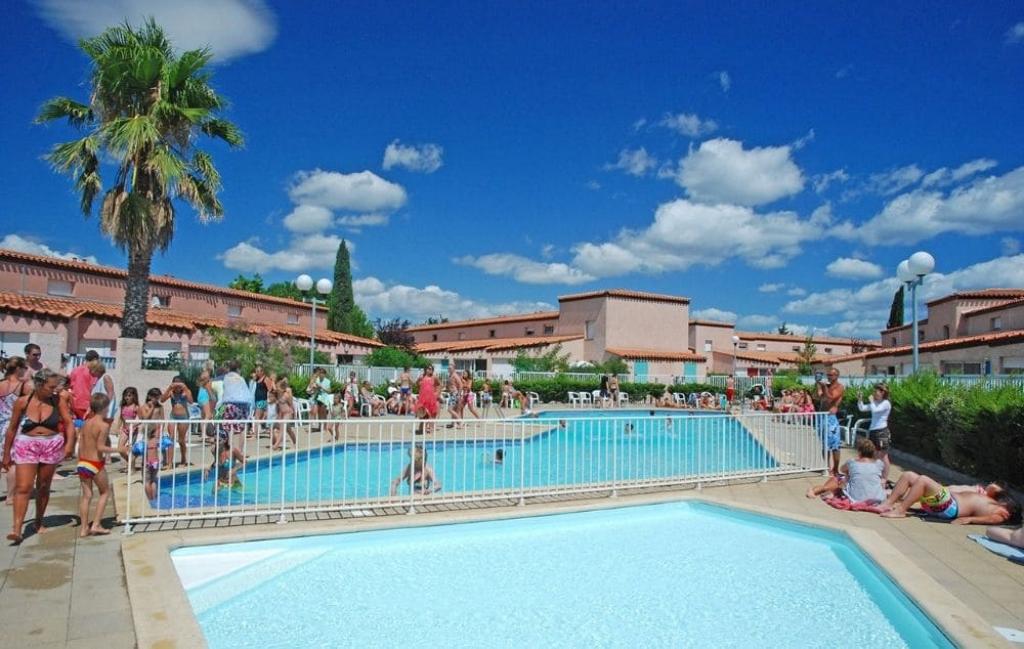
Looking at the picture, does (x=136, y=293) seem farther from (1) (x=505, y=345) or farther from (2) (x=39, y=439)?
(1) (x=505, y=345)

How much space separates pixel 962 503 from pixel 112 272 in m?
31.7

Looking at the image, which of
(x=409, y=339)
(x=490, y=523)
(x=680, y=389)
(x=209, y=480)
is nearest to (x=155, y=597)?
(x=490, y=523)

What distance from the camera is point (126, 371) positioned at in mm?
14352

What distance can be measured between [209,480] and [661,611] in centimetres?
675

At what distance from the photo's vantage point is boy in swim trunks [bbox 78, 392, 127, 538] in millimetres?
6344

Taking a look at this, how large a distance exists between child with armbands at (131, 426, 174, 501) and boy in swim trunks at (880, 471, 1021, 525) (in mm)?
8504

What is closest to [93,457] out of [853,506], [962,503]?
[853,506]

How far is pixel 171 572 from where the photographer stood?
17.8ft

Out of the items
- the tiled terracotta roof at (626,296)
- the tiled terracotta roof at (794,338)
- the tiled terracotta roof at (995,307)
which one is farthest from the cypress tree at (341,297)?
the tiled terracotta roof at (995,307)

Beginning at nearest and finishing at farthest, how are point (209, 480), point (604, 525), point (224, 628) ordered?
→ point (224, 628), point (604, 525), point (209, 480)

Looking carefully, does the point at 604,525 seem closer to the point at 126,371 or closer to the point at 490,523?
the point at 490,523

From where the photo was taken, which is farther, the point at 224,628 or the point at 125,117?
the point at 125,117

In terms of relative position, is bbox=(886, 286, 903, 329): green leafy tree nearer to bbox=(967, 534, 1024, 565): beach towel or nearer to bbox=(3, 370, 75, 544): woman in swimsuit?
bbox=(967, 534, 1024, 565): beach towel

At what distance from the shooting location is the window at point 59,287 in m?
27.0
